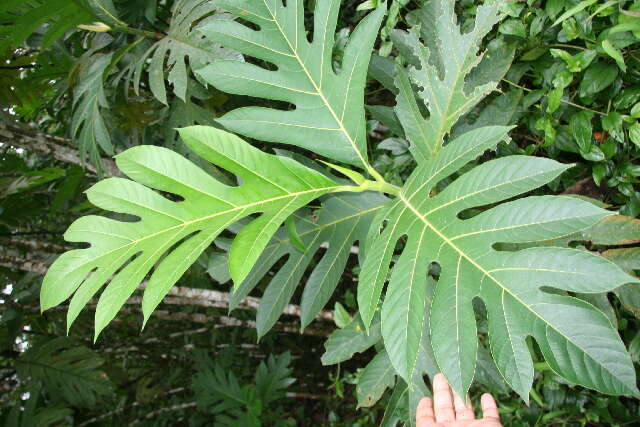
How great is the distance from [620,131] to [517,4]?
0.46 m

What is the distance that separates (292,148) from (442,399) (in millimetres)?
1538

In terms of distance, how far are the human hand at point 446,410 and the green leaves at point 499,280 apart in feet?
1.71

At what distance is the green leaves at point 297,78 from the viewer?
46.3 inches

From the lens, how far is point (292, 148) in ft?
8.29

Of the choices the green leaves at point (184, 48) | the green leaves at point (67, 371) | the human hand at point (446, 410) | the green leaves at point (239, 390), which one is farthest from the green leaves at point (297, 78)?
the green leaves at point (67, 371)

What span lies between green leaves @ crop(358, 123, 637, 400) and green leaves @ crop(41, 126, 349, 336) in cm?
27

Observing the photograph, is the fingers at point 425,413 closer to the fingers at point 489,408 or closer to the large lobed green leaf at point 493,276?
the fingers at point 489,408

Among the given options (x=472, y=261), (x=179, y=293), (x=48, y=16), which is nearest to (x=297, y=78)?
(x=472, y=261)

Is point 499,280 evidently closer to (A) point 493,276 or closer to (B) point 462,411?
(A) point 493,276

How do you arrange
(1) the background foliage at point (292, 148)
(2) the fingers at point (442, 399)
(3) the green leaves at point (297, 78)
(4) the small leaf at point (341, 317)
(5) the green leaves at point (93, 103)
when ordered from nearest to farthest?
1. (3) the green leaves at point (297, 78)
2. (1) the background foliage at point (292, 148)
3. (2) the fingers at point (442, 399)
4. (5) the green leaves at point (93, 103)
5. (4) the small leaf at point (341, 317)

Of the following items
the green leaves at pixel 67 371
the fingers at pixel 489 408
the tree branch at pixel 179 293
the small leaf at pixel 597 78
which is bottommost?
the green leaves at pixel 67 371

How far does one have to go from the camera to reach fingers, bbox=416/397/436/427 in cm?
138

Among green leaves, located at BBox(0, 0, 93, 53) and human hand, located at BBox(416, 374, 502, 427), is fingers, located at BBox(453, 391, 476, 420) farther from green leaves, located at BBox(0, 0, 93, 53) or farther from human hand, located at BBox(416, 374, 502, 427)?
green leaves, located at BBox(0, 0, 93, 53)

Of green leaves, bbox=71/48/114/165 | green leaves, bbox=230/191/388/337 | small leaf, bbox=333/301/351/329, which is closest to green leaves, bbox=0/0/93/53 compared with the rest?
green leaves, bbox=71/48/114/165
